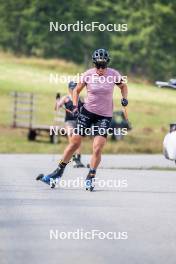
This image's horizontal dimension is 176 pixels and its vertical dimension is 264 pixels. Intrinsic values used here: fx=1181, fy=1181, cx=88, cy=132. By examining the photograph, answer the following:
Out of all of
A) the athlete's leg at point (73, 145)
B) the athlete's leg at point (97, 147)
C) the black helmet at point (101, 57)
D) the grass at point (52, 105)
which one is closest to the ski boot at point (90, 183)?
the athlete's leg at point (97, 147)

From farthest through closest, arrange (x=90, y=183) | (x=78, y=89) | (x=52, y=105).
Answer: (x=52, y=105) < (x=78, y=89) < (x=90, y=183)

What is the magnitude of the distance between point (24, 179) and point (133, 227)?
290 inches

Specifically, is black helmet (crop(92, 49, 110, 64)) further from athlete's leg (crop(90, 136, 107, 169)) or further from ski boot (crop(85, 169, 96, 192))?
ski boot (crop(85, 169, 96, 192))

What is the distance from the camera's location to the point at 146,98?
6550 cm

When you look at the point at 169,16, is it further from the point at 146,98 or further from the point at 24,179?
the point at 24,179

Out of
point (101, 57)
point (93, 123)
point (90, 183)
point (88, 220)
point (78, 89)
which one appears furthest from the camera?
point (78, 89)

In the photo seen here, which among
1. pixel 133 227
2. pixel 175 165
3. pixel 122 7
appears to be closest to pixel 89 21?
pixel 122 7

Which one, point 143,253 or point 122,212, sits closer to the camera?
point 143,253

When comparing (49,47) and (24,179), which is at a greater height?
(49,47)

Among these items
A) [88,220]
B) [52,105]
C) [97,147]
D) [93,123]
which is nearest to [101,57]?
[93,123]

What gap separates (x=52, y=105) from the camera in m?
54.8

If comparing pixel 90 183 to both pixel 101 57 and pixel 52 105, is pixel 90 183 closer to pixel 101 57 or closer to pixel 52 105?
pixel 101 57

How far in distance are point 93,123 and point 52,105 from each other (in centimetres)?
3742

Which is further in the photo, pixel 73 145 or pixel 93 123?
pixel 73 145
